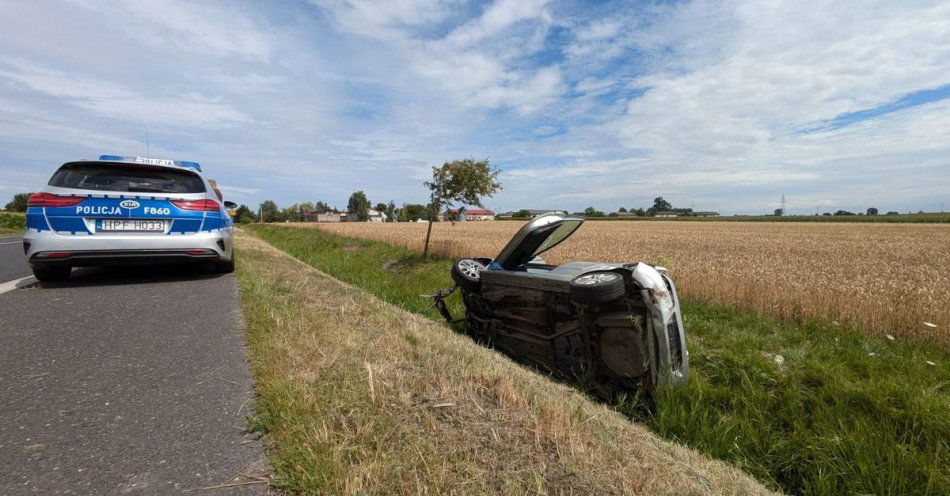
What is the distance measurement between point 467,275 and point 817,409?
137 inches

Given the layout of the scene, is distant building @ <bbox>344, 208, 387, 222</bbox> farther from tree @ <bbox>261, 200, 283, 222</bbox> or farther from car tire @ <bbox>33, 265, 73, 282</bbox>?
car tire @ <bbox>33, 265, 73, 282</bbox>

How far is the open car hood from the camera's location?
4426 mm

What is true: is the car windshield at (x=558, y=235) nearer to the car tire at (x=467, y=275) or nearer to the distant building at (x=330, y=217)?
the car tire at (x=467, y=275)

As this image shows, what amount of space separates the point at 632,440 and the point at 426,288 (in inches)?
297

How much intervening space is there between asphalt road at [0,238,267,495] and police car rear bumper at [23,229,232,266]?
1067mm

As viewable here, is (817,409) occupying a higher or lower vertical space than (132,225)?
Result: lower

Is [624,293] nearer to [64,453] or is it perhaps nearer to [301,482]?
[301,482]

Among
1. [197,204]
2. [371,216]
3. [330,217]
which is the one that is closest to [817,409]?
[197,204]

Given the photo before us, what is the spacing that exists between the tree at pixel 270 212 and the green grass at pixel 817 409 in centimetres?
12387

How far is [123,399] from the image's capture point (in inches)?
85.5

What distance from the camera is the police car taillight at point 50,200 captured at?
5031 mm

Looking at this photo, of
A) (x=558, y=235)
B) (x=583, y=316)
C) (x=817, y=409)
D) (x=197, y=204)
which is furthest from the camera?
(x=197, y=204)

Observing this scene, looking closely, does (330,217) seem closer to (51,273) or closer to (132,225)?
(51,273)

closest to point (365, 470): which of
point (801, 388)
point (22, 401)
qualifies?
point (22, 401)
